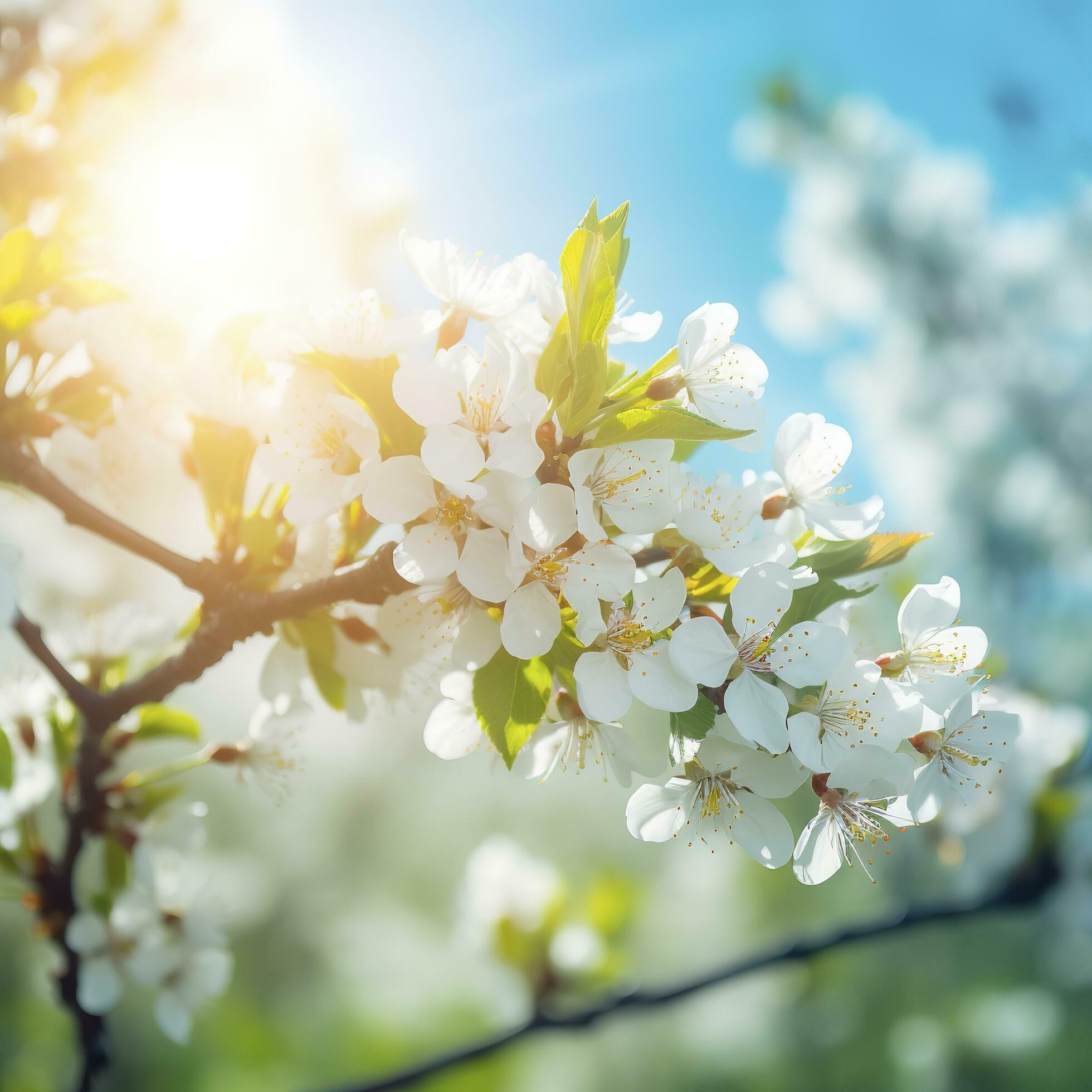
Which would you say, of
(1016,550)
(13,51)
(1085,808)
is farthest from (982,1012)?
(13,51)

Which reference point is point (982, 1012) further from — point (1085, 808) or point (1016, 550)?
point (1085, 808)

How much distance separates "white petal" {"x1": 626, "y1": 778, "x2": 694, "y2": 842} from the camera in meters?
0.54

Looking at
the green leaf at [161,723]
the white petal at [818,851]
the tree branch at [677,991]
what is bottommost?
the tree branch at [677,991]

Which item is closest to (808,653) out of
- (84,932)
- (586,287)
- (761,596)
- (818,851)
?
(761,596)

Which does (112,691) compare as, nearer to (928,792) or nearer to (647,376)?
(647,376)

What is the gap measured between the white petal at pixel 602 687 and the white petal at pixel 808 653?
6 centimetres

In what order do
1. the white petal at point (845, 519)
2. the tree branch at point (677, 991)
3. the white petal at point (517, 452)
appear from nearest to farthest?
1. the white petal at point (517, 452)
2. the white petal at point (845, 519)
3. the tree branch at point (677, 991)

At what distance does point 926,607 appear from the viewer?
55 centimetres

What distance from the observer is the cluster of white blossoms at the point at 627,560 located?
0.48 meters

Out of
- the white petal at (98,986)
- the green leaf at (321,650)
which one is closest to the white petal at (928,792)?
the green leaf at (321,650)

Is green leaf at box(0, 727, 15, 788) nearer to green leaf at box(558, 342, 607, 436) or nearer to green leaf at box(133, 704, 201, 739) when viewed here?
green leaf at box(133, 704, 201, 739)

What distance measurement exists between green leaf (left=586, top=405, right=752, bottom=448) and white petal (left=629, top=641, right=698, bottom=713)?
4.9 inches

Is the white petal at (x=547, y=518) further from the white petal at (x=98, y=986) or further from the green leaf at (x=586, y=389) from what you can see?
the white petal at (x=98, y=986)

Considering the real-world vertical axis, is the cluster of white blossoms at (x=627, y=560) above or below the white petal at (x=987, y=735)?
above
